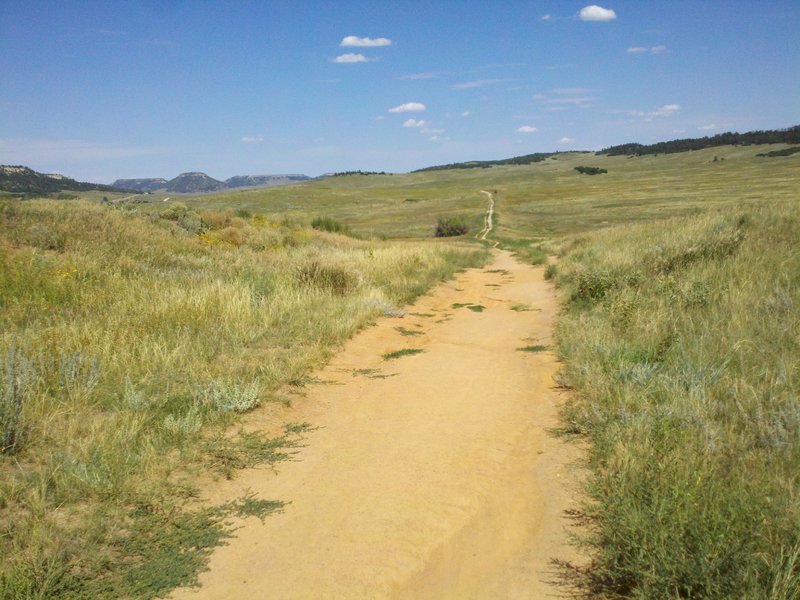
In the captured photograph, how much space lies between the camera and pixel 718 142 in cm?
13900

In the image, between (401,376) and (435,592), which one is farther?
(401,376)

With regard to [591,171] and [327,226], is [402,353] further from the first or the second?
[591,171]

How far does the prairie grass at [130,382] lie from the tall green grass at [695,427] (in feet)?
8.09

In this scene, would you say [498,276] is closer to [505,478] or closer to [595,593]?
[505,478]

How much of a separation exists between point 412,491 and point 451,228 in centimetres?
3985

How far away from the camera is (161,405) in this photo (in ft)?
16.9

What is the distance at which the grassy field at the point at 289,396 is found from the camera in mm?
2971

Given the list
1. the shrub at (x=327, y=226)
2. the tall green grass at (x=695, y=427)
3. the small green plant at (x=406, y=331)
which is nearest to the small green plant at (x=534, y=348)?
the tall green grass at (x=695, y=427)

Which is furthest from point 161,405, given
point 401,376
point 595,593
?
point 595,593

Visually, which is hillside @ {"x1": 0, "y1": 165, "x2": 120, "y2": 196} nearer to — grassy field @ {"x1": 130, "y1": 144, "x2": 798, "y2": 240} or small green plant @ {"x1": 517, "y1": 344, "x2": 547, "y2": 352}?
grassy field @ {"x1": 130, "y1": 144, "x2": 798, "y2": 240}

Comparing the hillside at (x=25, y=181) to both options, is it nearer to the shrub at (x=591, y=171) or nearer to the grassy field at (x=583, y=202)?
the grassy field at (x=583, y=202)

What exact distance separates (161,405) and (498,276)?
14.4m

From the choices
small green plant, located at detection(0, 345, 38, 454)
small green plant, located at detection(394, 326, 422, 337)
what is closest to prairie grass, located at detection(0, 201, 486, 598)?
small green plant, located at detection(0, 345, 38, 454)

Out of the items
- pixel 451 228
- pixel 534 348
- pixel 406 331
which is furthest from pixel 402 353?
pixel 451 228
